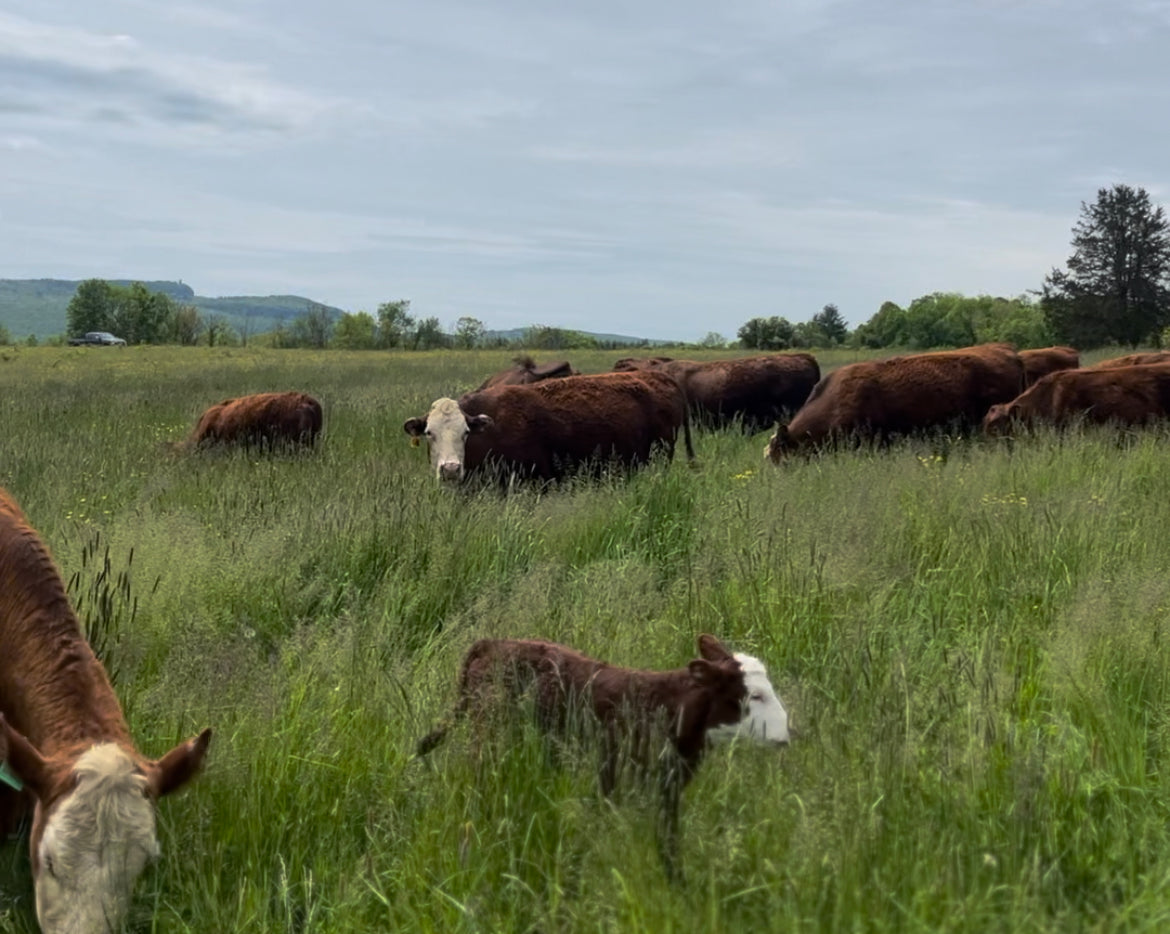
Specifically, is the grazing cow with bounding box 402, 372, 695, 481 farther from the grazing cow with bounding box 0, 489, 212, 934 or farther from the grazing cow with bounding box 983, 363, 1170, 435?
the grazing cow with bounding box 0, 489, 212, 934

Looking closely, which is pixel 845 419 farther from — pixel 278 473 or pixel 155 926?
pixel 155 926

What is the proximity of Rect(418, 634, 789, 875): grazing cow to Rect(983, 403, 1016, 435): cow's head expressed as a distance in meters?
10.6

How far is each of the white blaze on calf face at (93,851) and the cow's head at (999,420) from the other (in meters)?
11.9

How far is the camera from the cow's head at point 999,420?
13.0m

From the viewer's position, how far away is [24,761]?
9.95 ft

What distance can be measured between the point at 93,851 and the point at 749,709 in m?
1.99

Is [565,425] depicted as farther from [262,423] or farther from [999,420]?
[999,420]

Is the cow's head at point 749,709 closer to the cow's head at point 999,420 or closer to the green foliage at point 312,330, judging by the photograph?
the cow's head at point 999,420

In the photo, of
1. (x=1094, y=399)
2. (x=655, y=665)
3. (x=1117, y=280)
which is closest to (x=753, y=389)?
(x=1094, y=399)

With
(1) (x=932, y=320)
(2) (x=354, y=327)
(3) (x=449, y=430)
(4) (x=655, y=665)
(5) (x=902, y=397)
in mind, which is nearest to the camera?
(4) (x=655, y=665)

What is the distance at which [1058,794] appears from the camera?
3.36 metres

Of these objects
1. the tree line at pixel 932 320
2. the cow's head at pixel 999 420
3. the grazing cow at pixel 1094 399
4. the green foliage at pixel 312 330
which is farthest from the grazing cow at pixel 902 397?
the green foliage at pixel 312 330

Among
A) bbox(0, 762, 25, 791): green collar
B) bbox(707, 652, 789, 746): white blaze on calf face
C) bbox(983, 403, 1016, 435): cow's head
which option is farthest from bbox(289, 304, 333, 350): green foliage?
bbox(707, 652, 789, 746): white blaze on calf face

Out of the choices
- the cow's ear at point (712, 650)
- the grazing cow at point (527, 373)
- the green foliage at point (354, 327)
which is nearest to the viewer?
the cow's ear at point (712, 650)
